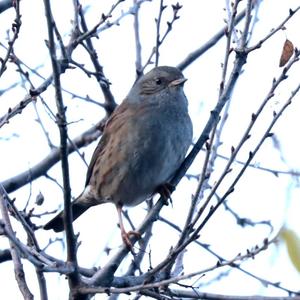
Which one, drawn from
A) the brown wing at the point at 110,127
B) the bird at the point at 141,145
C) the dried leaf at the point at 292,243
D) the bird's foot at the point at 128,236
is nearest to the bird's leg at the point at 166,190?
the bird at the point at 141,145

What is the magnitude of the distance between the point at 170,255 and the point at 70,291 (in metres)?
0.59

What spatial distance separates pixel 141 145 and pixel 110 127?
57 cm

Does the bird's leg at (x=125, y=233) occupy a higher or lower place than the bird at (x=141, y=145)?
lower

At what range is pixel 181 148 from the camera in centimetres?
586

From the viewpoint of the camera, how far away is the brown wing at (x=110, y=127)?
20.7 feet

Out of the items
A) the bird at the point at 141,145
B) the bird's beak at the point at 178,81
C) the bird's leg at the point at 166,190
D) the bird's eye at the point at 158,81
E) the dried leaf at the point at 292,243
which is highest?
the bird's eye at the point at 158,81

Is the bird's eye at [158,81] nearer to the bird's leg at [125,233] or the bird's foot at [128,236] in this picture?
the bird's leg at [125,233]

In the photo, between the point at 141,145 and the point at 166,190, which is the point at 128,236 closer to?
the point at 166,190

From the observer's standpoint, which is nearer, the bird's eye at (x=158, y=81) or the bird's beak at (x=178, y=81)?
the bird's beak at (x=178, y=81)

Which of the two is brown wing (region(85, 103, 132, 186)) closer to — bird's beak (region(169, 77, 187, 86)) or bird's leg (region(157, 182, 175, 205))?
bird's beak (region(169, 77, 187, 86))

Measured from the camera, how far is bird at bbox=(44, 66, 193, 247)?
589 centimetres

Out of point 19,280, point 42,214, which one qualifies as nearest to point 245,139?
point 19,280

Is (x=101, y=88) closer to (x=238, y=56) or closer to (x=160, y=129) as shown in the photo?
(x=160, y=129)

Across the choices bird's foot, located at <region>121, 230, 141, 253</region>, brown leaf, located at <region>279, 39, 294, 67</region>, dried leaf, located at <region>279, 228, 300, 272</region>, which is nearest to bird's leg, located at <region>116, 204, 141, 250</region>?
bird's foot, located at <region>121, 230, 141, 253</region>
